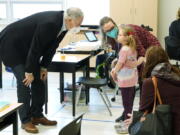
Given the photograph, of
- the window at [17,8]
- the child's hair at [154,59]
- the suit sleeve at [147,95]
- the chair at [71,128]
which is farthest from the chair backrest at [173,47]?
the chair at [71,128]

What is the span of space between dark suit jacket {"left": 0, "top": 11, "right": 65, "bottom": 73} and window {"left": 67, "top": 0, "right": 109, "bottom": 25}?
3.61 m

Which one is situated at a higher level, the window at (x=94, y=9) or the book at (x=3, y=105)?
the window at (x=94, y=9)

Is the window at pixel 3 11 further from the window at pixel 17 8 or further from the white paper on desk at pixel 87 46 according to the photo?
the white paper on desk at pixel 87 46

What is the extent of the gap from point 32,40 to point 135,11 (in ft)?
11.9

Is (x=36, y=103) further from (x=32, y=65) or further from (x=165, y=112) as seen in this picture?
(x=165, y=112)

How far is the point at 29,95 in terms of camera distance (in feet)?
12.1

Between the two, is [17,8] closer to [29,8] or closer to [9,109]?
[29,8]

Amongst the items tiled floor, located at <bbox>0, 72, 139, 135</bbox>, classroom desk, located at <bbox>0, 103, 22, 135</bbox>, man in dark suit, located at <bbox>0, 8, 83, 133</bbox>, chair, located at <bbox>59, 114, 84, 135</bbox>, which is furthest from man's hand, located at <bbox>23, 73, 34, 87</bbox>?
chair, located at <bbox>59, 114, 84, 135</bbox>

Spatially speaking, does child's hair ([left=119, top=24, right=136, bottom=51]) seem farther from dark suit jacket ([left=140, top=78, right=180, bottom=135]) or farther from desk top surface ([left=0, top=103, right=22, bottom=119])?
desk top surface ([left=0, top=103, right=22, bottom=119])

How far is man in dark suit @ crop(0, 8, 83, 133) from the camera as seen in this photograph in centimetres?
345

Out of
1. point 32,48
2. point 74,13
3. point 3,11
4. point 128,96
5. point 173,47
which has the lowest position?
point 128,96

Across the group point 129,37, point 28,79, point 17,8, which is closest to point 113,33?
point 129,37

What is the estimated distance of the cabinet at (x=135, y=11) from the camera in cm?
669

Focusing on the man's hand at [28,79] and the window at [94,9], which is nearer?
the man's hand at [28,79]
